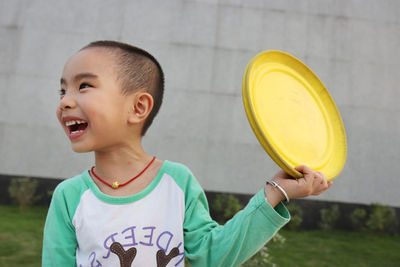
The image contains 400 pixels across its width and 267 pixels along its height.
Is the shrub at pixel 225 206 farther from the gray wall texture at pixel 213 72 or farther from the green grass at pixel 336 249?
the green grass at pixel 336 249

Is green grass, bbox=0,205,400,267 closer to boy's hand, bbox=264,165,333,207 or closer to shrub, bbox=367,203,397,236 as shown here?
shrub, bbox=367,203,397,236

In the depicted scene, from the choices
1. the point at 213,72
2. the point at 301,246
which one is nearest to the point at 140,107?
the point at 301,246

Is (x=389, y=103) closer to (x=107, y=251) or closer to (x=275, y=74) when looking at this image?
(x=275, y=74)

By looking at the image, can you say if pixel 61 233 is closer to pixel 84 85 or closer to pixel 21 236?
pixel 84 85

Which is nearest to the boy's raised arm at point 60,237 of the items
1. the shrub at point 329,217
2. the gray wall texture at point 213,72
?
the gray wall texture at point 213,72

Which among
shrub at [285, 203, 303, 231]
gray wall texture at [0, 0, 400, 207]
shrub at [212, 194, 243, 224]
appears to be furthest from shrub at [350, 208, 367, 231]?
shrub at [212, 194, 243, 224]

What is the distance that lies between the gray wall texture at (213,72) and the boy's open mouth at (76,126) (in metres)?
5.70

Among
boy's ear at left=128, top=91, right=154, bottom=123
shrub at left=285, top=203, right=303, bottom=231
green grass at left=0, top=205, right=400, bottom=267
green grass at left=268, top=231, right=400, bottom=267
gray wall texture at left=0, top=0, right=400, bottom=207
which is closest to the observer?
boy's ear at left=128, top=91, right=154, bottom=123

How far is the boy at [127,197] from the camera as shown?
1103mm

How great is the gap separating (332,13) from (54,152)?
243 inches

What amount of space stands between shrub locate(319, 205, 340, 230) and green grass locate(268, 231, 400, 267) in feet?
0.50

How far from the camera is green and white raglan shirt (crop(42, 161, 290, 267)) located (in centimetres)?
110

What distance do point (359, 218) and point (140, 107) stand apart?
6702 mm

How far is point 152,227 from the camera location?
1171 mm
